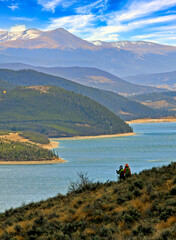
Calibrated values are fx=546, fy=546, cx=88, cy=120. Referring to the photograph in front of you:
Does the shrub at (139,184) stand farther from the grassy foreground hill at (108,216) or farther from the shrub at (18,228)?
the shrub at (18,228)

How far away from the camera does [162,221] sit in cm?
3409

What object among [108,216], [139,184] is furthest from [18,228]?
[139,184]

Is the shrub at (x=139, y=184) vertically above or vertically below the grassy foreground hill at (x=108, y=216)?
above

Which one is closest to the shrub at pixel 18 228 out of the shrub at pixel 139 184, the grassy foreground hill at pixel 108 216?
the grassy foreground hill at pixel 108 216

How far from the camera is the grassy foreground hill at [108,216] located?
33.5 m

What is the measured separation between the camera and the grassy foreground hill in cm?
3353

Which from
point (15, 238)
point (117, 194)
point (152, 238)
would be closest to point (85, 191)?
point (117, 194)

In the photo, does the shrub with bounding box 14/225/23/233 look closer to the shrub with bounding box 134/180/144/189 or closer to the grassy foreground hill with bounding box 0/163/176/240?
the grassy foreground hill with bounding box 0/163/176/240

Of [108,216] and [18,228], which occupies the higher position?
[108,216]

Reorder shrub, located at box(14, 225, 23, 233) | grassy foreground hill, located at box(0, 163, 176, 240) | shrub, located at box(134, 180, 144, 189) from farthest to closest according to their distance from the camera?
shrub, located at box(134, 180, 144, 189) → shrub, located at box(14, 225, 23, 233) → grassy foreground hill, located at box(0, 163, 176, 240)

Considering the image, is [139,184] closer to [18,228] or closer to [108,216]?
[108,216]

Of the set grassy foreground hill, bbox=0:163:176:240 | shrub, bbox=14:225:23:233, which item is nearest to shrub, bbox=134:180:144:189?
grassy foreground hill, bbox=0:163:176:240

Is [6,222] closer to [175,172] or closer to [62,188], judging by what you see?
[175,172]

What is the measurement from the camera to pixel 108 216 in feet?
124
